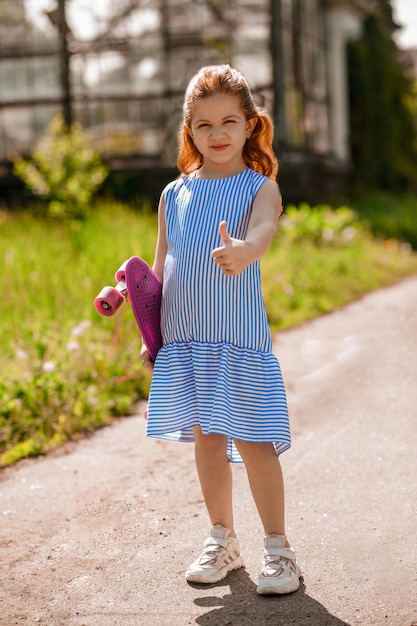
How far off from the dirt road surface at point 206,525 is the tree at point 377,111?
11831 millimetres

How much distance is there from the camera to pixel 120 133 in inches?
504

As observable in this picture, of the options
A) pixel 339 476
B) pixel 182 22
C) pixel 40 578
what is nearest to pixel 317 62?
pixel 182 22

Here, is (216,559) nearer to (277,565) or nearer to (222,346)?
(277,565)

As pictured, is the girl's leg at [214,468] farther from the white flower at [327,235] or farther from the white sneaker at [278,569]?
the white flower at [327,235]

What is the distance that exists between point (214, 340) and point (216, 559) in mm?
667

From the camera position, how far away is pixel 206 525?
11.2 ft

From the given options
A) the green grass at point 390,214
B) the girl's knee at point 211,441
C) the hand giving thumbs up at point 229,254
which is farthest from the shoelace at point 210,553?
the green grass at point 390,214

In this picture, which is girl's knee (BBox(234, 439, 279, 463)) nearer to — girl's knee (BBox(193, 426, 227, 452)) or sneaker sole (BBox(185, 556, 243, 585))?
girl's knee (BBox(193, 426, 227, 452))

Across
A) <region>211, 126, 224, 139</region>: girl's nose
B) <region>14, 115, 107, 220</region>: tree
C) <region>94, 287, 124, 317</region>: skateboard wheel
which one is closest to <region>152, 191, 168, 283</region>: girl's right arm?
<region>94, 287, 124, 317</region>: skateboard wheel

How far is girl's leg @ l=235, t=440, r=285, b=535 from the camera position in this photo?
9.42ft

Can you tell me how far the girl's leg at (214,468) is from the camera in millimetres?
2930

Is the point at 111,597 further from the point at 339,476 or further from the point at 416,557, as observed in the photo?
the point at 339,476

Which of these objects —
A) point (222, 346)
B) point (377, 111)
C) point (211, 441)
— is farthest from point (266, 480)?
point (377, 111)

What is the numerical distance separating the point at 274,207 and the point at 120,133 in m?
10.2
